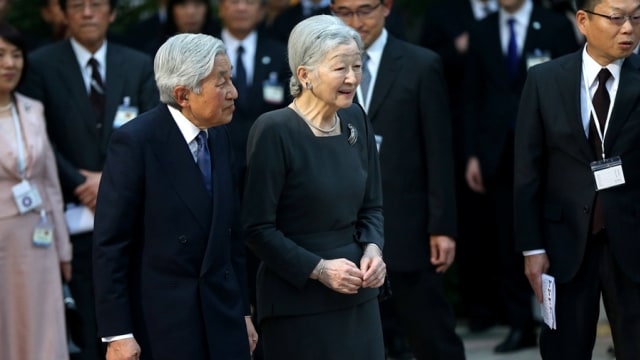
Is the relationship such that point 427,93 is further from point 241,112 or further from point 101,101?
point 101,101

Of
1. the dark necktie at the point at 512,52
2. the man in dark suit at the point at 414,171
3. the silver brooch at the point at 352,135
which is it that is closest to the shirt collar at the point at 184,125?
the silver brooch at the point at 352,135

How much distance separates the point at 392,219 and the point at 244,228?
4.79 ft

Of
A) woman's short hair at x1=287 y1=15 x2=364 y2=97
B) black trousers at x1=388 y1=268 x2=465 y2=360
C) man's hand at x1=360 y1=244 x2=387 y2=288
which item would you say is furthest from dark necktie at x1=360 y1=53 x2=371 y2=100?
man's hand at x1=360 y1=244 x2=387 y2=288

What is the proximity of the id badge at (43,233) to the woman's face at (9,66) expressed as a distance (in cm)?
66

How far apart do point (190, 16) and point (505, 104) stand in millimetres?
2053

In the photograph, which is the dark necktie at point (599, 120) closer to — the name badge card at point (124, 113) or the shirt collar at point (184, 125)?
the shirt collar at point (184, 125)

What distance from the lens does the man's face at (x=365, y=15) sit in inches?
251

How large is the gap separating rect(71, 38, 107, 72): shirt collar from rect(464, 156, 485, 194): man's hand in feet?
7.67

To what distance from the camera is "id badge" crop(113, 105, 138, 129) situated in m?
7.04

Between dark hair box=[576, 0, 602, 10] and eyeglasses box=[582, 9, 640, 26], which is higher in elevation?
dark hair box=[576, 0, 602, 10]

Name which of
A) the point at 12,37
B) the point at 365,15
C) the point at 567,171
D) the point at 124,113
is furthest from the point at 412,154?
the point at 12,37

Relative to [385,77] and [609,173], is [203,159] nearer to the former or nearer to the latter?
[385,77]

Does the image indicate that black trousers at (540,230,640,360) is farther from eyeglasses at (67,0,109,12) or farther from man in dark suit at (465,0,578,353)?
eyeglasses at (67,0,109,12)

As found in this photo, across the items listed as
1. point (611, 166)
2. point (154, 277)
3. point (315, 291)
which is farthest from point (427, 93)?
point (154, 277)
